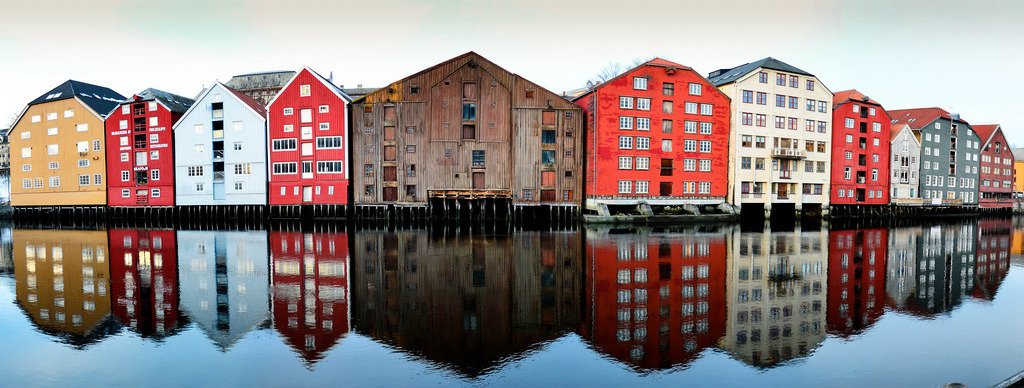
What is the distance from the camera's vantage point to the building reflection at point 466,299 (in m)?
10.6

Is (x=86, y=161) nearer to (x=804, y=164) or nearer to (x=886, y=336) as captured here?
(x=886, y=336)

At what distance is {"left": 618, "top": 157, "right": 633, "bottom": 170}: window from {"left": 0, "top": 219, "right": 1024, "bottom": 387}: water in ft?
81.8

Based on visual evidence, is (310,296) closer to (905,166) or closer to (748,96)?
(748,96)

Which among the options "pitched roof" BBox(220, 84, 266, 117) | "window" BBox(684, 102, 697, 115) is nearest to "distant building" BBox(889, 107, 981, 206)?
"window" BBox(684, 102, 697, 115)

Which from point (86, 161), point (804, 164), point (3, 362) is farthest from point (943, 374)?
point (86, 161)

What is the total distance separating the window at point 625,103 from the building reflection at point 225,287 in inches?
1311

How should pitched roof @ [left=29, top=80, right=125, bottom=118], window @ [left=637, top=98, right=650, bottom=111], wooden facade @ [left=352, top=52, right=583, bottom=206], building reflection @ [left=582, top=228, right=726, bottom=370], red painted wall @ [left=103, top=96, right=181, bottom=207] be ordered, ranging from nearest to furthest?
building reflection @ [left=582, top=228, right=726, bottom=370] < wooden facade @ [left=352, top=52, right=583, bottom=206] < window @ [left=637, top=98, right=650, bottom=111] < red painted wall @ [left=103, top=96, right=181, bottom=207] < pitched roof @ [left=29, top=80, right=125, bottom=118]

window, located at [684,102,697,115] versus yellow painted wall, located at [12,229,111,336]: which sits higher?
window, located at [684,102,697,115]

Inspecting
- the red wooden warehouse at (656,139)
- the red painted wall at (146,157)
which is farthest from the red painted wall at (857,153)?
the red painted wall at (146,157)

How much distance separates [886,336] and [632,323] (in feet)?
18.6

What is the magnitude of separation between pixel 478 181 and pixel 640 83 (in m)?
18.1

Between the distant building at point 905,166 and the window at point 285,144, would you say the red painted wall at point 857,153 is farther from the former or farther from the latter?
the window at point 285,144

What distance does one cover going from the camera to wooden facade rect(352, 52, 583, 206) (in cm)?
4816

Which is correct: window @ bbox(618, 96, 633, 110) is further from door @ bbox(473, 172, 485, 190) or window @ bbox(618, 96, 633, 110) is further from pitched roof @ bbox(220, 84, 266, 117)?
pitched roof @ bbox(220, 84, 266, 117)
